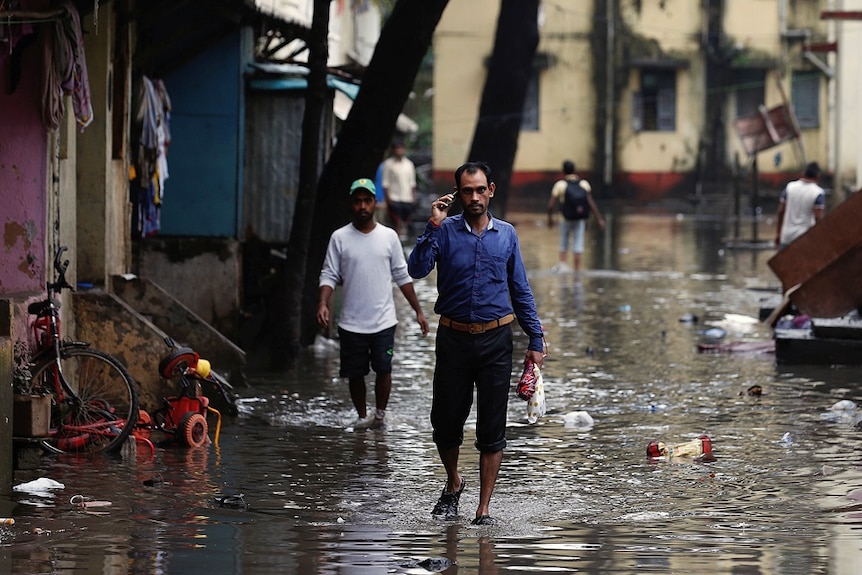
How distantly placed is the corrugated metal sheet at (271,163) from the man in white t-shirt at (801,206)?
657 centimetres

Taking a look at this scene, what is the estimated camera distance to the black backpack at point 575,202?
75.8ft

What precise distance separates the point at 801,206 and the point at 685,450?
1008 centimetres

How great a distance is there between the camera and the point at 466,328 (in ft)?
26.0

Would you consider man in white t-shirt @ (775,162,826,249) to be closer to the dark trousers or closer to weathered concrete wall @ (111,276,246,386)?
weathered concrete wall @ (111,276,246,386)

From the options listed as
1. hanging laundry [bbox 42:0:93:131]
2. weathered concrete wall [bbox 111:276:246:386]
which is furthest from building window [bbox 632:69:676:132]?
hanging laundry [bbox 42:0:93:131]

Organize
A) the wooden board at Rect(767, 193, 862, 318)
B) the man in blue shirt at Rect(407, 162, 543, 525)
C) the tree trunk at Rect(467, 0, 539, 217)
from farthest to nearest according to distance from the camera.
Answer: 1. the tree trunk at Rect(467, 0, 539, 217)
2. the wooden board at Rect(767, 193, 862, 318)
3. the man in blue shirt at Rect(407, 162, 543, 525)

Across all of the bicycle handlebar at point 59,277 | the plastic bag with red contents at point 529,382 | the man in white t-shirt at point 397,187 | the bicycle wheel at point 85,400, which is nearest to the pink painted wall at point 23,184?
the bicycle handlebar at point 59,277

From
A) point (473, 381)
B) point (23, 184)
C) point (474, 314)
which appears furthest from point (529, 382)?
point (23, 184)

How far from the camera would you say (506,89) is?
76.1 feet

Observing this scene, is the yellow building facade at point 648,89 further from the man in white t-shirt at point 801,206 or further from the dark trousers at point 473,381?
the dark trousers at point 473,381

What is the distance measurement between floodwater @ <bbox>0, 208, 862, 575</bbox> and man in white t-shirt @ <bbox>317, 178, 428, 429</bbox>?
35 centimetres

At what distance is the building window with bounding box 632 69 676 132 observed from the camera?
48188 mm

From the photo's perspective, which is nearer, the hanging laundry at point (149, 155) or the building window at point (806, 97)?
the hanging laundry at point (149, 155)

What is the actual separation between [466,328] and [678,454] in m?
2.26
